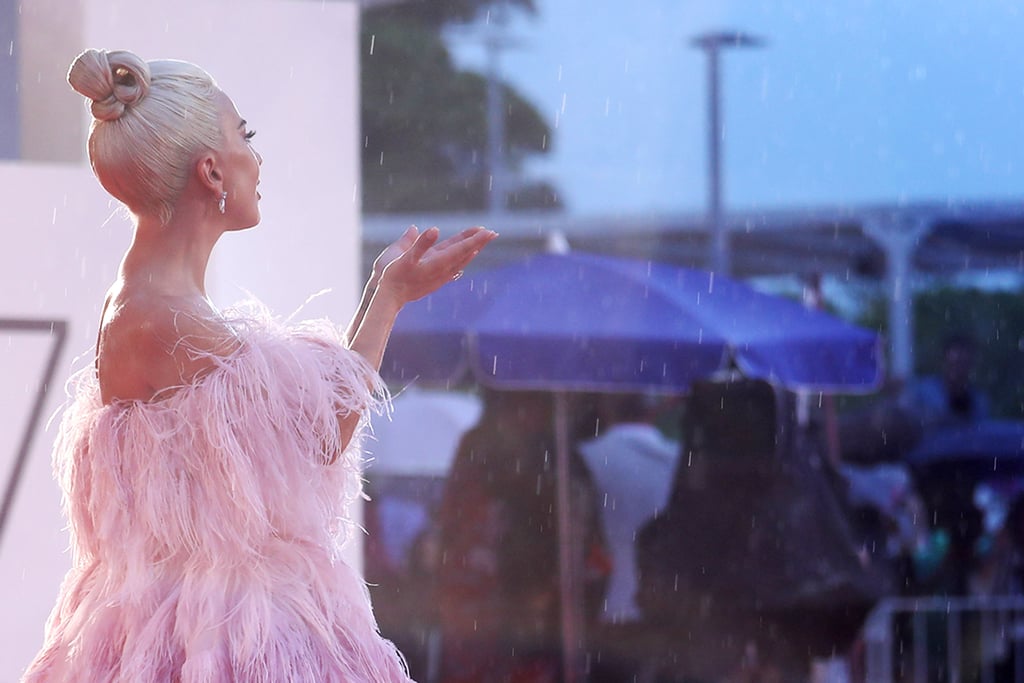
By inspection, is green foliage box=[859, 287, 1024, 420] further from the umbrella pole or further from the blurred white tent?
the umbrella pole

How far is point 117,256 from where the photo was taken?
3.51 metres

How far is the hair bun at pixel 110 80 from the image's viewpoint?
1.72 m

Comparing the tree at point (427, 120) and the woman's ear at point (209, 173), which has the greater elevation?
the tree at point (427, 120)

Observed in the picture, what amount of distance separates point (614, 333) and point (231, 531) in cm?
348

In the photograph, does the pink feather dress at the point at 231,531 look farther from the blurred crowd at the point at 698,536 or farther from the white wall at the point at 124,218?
the blurred crowd at the point at 698,536

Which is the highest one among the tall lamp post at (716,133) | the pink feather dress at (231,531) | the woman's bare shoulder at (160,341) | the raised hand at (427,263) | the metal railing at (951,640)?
the tall lamp post at (716,133)

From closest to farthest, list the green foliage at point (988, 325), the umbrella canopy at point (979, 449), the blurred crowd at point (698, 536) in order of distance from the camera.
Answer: the blurred crowd at point (698, 536), the umbrella canopy at point (979, 449), the green foliage at point (988, 325)

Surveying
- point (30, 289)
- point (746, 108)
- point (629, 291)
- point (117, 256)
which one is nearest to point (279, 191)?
point (117, 256)

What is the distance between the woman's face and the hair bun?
0.41 ft

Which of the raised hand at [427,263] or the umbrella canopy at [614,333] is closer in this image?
the raised hand at [427,263]

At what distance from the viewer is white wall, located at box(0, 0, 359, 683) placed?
3.39 m

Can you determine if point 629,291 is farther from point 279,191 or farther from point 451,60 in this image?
point 451,60

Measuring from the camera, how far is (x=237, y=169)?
1.83 metres

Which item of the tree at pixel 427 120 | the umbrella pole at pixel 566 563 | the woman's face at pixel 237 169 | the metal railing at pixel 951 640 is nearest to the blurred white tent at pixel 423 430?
the umbrella pole at pixel 566 563
